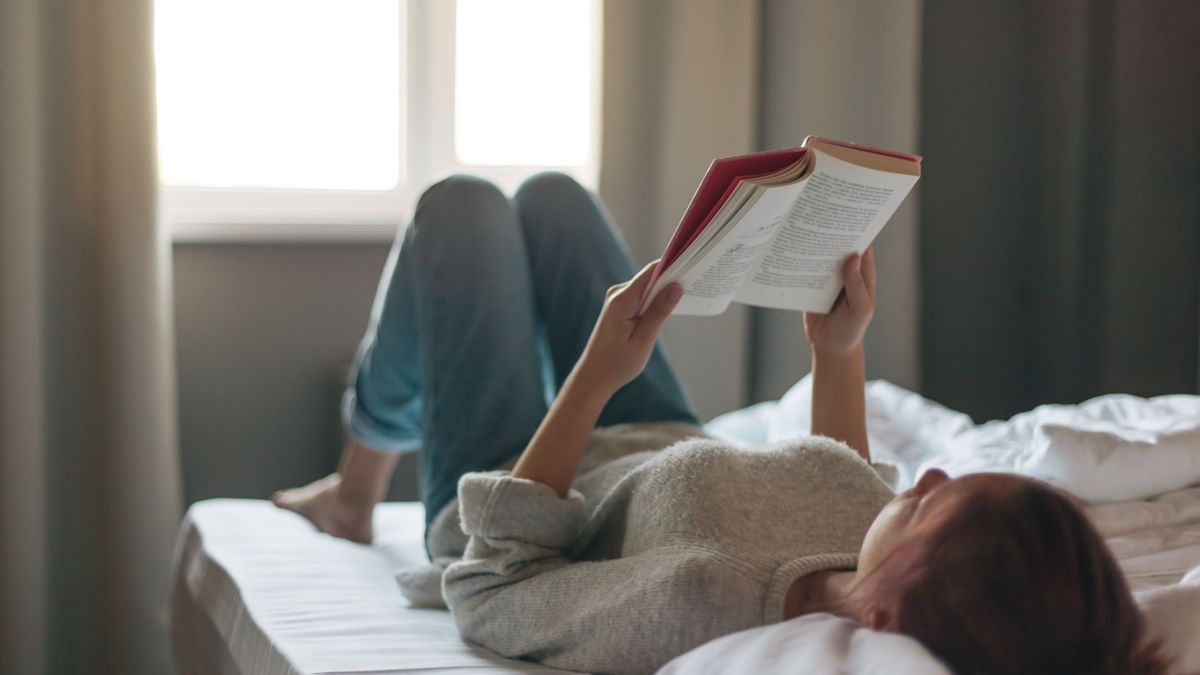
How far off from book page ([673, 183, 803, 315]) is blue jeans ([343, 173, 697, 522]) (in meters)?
0.30

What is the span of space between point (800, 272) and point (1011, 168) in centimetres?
169

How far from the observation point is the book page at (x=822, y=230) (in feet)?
3.76

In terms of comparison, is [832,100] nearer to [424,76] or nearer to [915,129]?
[915,129]

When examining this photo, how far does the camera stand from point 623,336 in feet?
3.83

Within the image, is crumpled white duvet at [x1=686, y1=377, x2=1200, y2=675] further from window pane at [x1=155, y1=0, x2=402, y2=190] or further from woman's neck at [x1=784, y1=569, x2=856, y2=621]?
window pane at [x1=155, y1=0, x2=402, y2=190]

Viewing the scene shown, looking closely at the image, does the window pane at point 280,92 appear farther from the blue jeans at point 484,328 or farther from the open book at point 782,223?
the open book at point 782,223

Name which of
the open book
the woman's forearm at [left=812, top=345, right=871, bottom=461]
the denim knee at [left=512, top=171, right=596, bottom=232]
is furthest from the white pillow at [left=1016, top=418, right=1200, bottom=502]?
the denim knee at [left=512, top=171, right=596, bottom=232]

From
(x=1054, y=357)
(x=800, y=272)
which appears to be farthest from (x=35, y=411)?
(x=1054, y=357)

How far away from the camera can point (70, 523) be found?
2.12 meters

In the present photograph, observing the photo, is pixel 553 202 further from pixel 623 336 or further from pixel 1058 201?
pixel 1058 201

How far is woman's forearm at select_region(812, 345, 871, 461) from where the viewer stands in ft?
4.53

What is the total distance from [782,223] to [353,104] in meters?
1.56

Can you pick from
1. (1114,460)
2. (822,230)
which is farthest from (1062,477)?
(822,230)

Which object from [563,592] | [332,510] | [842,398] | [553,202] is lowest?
[332,510]
